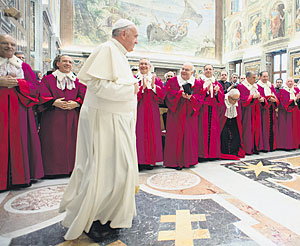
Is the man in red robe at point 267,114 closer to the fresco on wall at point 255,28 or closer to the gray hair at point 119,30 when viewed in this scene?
the gray hair at point 119,30

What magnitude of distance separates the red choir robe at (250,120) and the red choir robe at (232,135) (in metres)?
0.20

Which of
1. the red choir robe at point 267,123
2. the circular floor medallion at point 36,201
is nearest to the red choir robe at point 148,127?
the circular floor medallion at point 36,201

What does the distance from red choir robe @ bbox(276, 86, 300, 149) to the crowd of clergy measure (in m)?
0.02

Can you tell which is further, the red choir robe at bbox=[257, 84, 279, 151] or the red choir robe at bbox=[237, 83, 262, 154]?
the red choir robe at bbox=[257, 84, 279, 151]

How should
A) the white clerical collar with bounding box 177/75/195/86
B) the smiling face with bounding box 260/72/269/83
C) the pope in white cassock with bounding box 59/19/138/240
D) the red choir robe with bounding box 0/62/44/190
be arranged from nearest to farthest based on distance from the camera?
1. the pope in white cassock with bounding box 59/19/138/240
2. the red choir robe with bounding box 0/62/44/190
3. the white clerical collar with bounding box 177/75/195/86
4. the smiling face with bounding box 260/72/269/83

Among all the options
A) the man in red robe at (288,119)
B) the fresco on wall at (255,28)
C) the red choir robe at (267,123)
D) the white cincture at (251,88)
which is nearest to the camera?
the white cincture at (251,88)

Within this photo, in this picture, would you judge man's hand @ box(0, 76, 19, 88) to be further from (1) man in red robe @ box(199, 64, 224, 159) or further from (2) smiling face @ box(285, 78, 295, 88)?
(2) smiling face @ box(285, 78, 295, 88)

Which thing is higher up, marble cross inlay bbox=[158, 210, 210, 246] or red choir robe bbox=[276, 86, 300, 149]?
red choir robe bbox=[276, 86, 300, 149]

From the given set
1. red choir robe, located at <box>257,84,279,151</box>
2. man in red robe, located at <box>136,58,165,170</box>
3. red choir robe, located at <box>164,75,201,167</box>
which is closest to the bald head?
man in red robe, located at <box>136,58,165,170</box>

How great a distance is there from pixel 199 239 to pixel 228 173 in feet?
7.35

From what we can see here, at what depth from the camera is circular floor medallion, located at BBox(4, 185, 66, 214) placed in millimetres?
2781

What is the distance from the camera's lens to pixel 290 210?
2.77 meters

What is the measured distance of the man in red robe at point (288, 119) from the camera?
613cm

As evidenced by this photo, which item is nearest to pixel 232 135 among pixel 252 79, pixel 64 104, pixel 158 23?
pixel 252 79
